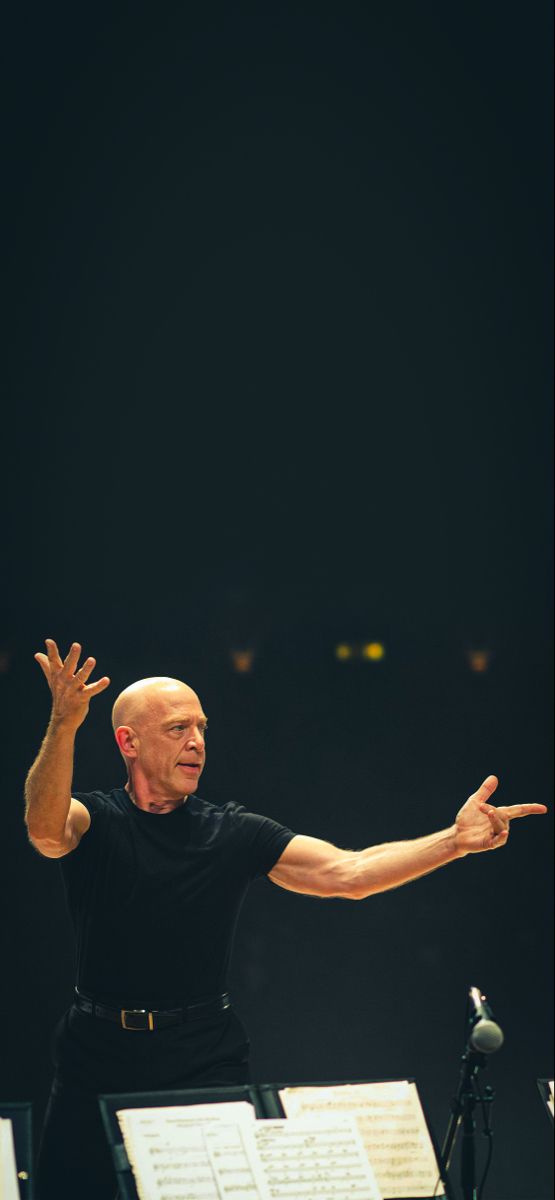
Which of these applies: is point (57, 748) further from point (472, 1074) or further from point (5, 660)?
point (5, 660)

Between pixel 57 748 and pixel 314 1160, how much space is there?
1.06m

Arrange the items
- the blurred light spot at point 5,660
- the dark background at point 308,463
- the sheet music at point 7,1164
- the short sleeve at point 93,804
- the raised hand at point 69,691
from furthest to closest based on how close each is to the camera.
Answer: the dark background at point 308,463 → the blurred light spot at point 5,660 → the short sleeve at point 93,804 → the raised hand at point 69,691 → the sheet music at point 7,1164

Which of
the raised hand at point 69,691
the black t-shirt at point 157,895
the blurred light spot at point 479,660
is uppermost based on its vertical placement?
the blurred light spot at point 479,660

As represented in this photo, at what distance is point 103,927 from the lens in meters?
3.43

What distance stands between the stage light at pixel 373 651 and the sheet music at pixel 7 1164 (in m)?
2.50

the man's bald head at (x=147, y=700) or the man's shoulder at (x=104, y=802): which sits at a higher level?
the man's bald head at (x=147, y=700)

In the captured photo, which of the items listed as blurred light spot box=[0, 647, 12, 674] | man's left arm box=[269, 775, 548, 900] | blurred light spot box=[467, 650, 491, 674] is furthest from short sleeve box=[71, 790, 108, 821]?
blurred light spot box=[467, 650, 491, 674]

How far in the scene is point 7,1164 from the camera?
2682 millimetres

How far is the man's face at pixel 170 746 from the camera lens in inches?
142

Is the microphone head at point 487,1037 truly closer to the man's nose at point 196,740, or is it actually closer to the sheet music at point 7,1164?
the sheet music at point 7,1164

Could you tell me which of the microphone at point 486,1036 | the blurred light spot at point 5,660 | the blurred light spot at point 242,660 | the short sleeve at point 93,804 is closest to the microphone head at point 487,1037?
the microphone at point 486,1036

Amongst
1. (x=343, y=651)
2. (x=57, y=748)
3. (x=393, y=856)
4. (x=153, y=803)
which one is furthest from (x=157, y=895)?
(x=343, y=651)

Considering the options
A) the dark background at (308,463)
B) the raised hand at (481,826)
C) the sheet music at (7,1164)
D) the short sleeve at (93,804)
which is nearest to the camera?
the sheet music at (7,1164)

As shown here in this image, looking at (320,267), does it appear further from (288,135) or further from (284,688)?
(284,688)
